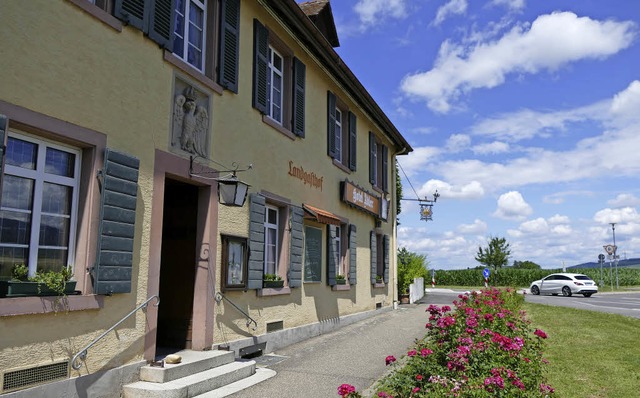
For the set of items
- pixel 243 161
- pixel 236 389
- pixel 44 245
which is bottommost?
pixel 236 389

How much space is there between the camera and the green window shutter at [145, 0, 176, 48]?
6.39m

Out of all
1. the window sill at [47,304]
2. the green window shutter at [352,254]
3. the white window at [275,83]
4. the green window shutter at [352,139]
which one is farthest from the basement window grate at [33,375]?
the green window shutter at [352,139]

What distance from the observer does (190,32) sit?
7.59 meters

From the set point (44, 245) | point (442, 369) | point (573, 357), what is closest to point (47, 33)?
point (44, 245)

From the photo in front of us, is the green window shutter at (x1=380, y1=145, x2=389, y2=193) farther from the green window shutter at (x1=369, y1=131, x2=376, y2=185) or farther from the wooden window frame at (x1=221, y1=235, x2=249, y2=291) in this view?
the wooden window frame at (x1=221, y1=235, x2=249, y2=291)

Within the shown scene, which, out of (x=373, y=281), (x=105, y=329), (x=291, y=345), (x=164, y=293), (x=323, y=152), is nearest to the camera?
(x=105, y=329)

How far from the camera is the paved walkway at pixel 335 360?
6.72 metres

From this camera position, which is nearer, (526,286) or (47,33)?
(47,33)

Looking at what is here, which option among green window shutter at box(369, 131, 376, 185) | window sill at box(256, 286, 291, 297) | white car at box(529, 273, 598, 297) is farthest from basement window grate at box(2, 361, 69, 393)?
white car at box(529, 273, 598, 297)

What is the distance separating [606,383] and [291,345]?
528 cm

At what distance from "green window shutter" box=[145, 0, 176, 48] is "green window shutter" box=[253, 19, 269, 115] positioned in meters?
2.29

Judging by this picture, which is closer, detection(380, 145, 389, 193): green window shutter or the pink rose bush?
the pink rose bush

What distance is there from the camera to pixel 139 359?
6.19 m

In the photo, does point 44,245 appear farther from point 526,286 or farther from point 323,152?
point 526,286
